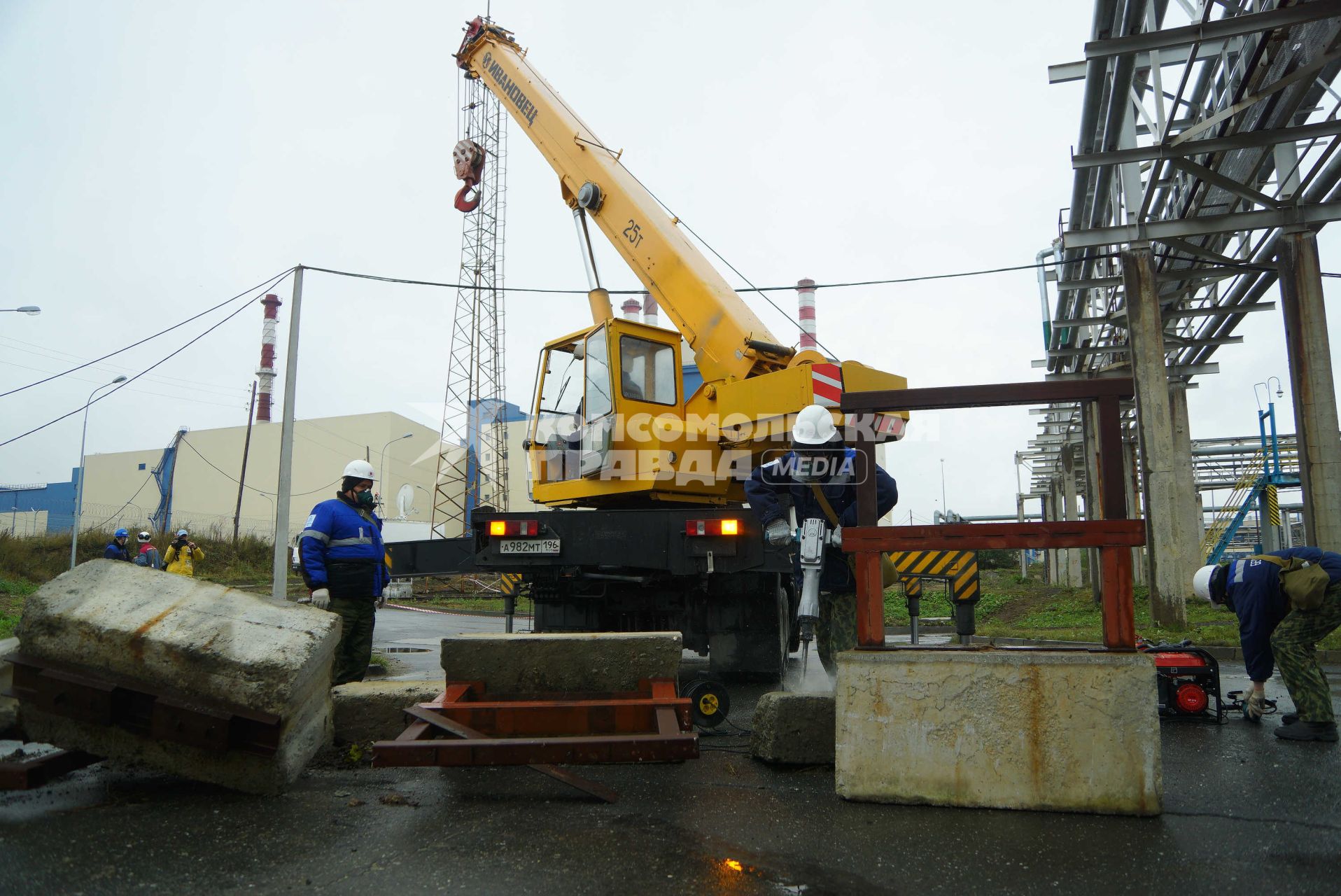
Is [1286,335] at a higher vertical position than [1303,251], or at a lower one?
lower

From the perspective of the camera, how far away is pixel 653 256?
Result: 859 centimetres

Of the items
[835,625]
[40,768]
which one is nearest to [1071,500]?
[835,625]

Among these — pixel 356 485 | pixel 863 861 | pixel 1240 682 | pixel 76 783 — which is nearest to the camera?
pixel 863 861

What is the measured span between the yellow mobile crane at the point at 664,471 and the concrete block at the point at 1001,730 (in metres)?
2.51

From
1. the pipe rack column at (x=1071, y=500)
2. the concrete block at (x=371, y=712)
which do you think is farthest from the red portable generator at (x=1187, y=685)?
the pipe rack column at (x=1071, y=500)

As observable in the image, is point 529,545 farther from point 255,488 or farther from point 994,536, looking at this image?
point 255,488

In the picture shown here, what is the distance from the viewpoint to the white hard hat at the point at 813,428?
16.9ft

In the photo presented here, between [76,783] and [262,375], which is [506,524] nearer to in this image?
[76,783]

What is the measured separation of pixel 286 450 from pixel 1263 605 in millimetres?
10613

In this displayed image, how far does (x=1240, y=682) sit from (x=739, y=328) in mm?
5306

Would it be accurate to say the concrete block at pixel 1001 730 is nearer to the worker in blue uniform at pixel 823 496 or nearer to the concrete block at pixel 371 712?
the worker in blue uniform at pixel 823 496

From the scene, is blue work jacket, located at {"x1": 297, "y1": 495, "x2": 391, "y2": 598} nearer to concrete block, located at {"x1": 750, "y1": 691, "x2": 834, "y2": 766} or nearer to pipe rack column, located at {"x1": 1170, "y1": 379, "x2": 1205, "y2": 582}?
concrete block, located at {"x1": 750, "y1": 691, "x2": 834, "y2": 766}

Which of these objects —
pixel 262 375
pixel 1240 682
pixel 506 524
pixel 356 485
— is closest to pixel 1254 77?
pixel 1240 682

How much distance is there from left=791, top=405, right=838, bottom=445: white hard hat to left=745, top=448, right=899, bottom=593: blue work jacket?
0.49 ft
